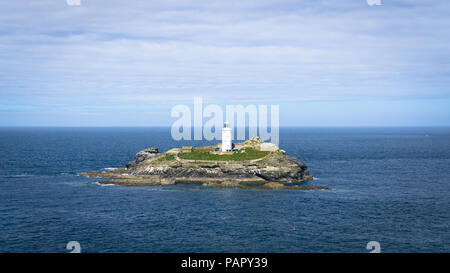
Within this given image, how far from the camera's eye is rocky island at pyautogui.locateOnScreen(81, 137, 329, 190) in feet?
263

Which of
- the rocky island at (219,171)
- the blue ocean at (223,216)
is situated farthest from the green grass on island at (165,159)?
the blue ocean at (223,216)

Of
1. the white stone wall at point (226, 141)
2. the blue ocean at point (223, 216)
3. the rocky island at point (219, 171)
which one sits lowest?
the blue ocean at point (223, 216)

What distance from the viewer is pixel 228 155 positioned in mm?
90188

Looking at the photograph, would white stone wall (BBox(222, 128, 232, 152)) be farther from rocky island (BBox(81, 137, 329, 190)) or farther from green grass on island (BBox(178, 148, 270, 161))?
rocky island (BBox(81, 137, 329, 190))

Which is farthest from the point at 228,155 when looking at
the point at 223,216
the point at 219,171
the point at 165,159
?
the point at 223,216

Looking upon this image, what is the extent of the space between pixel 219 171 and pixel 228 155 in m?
7.88

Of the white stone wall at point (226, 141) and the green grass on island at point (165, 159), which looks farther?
the white stone wall at point (226, 141)

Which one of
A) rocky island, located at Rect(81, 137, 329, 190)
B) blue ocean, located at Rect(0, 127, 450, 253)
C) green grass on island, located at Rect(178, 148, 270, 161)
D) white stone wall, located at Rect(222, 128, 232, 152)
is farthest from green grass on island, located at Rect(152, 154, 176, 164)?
white stone wall, located at Rect(222, 128, 232, 152)

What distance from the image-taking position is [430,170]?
3952 inches

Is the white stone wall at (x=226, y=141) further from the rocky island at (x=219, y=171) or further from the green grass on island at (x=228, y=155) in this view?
the rocky island at (x=219, y=171)

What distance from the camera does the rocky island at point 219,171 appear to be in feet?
263

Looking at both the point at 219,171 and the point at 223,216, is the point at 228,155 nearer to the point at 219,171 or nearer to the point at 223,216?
the point at 219,171
